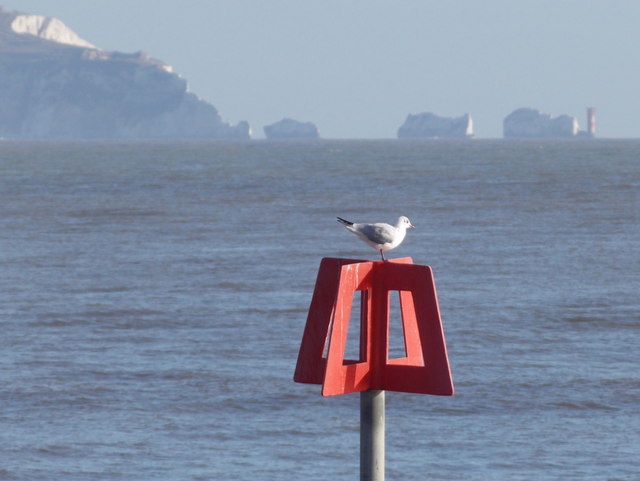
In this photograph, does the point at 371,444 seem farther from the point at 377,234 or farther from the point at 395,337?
the point at 395,337

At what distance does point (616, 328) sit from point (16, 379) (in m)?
9.27

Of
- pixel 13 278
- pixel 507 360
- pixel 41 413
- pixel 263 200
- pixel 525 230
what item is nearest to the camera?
pixel 41 413

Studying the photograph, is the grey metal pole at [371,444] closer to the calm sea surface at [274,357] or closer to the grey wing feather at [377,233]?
the grey wing feather at [377,233]

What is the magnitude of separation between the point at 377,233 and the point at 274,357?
36.7ft

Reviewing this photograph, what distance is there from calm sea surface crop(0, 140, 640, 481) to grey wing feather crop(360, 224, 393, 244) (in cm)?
547

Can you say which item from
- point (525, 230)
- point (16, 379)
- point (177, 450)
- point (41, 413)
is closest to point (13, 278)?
point (16, 379)

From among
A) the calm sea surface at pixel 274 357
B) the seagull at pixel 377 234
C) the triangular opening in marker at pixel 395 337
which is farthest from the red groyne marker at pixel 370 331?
the triangular opening in marker at pixel 395 337

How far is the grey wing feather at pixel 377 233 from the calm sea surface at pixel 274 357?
5.47m

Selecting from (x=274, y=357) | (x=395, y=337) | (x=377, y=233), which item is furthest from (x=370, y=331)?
(x=395, y=337)

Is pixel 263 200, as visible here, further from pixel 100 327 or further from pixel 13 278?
pixel 100 327

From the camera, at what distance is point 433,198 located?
62.9 meters

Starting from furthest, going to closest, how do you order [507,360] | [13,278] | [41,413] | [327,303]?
[13,278]
[507,360]
[41,413]
[327,303]

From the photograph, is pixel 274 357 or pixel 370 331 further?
pixel 274 357

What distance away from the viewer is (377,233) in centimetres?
802
